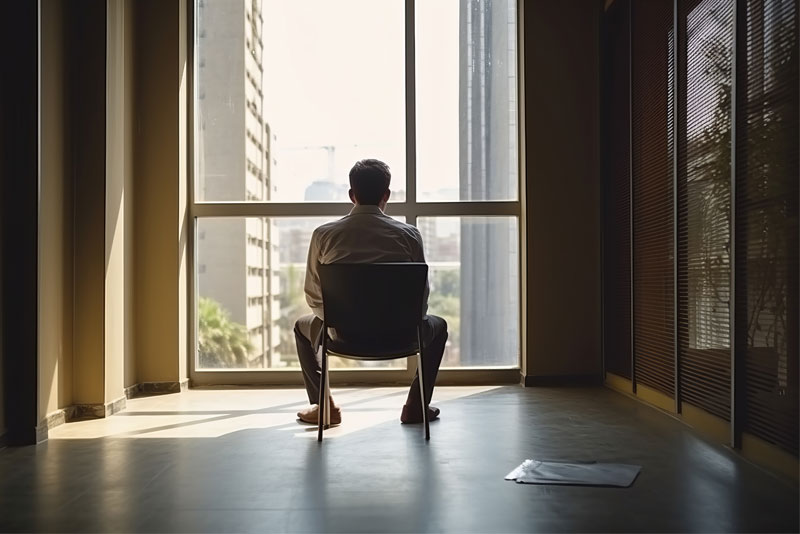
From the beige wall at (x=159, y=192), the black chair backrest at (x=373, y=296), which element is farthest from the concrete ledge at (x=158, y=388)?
the black chair backrest at (x=373, y=296)

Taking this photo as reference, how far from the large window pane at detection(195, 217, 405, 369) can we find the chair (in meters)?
1.74

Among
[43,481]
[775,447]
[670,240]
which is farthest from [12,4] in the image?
[775,447]

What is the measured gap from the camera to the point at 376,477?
8.74 ft

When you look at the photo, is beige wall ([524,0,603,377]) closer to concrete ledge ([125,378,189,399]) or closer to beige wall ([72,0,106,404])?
concrete ledge ([125,378,189,399])

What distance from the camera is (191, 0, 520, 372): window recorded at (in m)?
5.20

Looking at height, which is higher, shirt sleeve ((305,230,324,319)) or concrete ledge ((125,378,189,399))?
shirt sleeve ((305,230,324,319))

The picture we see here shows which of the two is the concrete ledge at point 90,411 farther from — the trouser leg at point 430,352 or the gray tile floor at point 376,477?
the trouser leg at point 430,352

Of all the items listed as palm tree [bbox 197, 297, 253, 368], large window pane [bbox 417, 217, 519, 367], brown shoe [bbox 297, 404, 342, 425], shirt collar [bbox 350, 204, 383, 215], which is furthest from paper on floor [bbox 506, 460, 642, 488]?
palm tree [bbox 197, 297, 253, 368]

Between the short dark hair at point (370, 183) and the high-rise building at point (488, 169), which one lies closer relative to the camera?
the short dark hair at point (370, 183)

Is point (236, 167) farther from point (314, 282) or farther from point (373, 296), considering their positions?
point (373, 296)

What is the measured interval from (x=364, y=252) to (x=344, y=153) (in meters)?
1.85

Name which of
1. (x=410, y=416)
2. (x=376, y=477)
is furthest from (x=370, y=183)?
(x=376, y=477)

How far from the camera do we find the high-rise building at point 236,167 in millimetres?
5199

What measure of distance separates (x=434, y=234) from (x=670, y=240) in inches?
70.3
